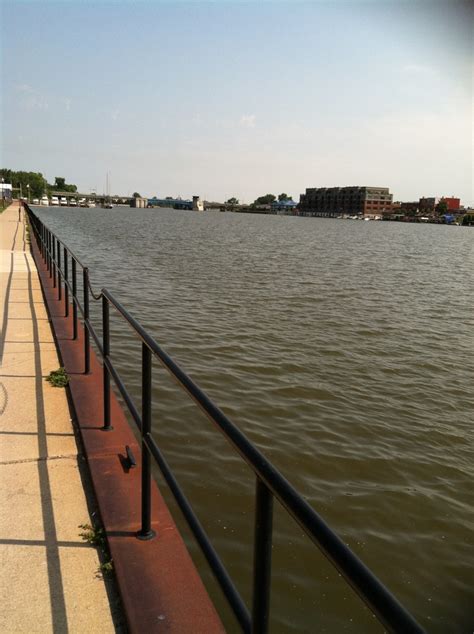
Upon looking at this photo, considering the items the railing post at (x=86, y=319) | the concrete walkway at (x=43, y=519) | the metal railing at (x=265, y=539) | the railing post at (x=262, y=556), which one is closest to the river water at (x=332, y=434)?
the railing post at (x=86, y=319)

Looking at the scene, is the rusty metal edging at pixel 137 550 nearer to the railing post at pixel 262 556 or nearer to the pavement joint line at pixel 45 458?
the pavement joint line at pixel 45 458

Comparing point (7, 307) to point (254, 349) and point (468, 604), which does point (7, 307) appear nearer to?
point (254, 349)

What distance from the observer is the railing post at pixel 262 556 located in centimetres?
149

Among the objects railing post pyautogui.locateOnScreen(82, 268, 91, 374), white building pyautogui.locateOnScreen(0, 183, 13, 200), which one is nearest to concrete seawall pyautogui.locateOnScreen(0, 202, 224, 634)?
railing post pyautogui.locateOnScreen(82, 268, 91, 374)

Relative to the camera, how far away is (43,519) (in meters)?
3.14

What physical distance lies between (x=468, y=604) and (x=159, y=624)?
283 cm

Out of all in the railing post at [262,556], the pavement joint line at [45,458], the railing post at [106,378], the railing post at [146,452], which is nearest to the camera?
the railing post at [262,556]

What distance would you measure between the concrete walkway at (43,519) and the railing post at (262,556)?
108cm

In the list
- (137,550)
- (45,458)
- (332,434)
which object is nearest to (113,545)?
(137,550)

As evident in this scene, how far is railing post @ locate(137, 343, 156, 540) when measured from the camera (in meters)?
2.80

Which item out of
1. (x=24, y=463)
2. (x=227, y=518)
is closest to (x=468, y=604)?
(x=227, y=518)

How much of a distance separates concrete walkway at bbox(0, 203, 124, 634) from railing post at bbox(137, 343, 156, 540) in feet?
0.97

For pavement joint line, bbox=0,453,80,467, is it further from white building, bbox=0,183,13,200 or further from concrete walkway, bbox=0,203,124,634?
white building, bbox=0,183,13,200

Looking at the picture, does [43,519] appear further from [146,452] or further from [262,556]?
[262,556]
